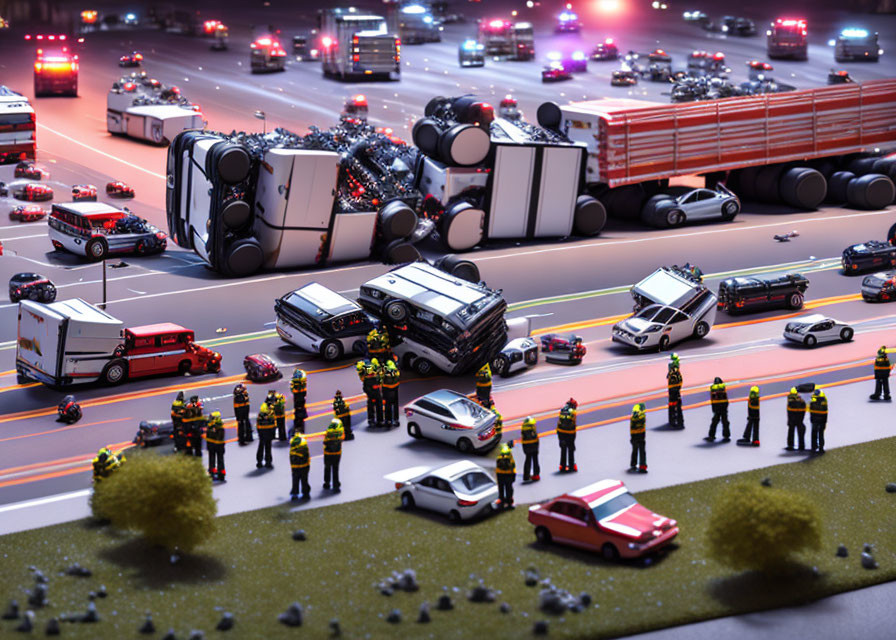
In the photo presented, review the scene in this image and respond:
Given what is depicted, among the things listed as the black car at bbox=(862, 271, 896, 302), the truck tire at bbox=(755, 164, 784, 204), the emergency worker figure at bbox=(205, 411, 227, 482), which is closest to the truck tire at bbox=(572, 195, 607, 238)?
the truck tire at bbox=(755, 164, 784, 204)

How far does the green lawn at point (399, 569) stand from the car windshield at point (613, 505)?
0.93 meters

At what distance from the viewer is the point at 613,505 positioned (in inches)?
1032

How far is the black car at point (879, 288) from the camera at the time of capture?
4416cm

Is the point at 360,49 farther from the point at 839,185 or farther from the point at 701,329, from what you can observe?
the point at 701,329

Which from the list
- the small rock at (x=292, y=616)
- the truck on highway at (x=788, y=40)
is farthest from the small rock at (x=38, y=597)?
the truck on highway at (x=788, y=40)

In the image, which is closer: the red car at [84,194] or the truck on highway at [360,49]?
the red car at [84,194]

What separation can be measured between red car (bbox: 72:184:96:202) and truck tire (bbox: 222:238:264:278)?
13488 mm

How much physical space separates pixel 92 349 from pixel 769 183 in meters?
34.2

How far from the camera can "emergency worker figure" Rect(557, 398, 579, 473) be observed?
3034 cm

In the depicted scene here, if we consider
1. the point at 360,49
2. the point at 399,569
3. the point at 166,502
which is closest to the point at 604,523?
the point at 399,569

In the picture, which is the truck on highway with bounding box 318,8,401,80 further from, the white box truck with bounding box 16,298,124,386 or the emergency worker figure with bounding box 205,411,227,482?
the emergency worker figure with bounding box 205,411,227,482

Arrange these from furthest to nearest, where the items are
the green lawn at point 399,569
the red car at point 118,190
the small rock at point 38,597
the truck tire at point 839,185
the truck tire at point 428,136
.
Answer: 1. the red car at point 118,190
2. the truck tire at point 839,185
3. the truck tire at point 428,136
4. the small rock at point 38,597
5. the green lawn at point 399,569

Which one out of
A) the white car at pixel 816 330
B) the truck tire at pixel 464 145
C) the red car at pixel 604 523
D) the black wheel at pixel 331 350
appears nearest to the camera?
the red car at pixel 604 523

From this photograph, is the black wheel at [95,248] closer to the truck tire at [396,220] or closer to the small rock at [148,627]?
the truck tire at [396,220]
